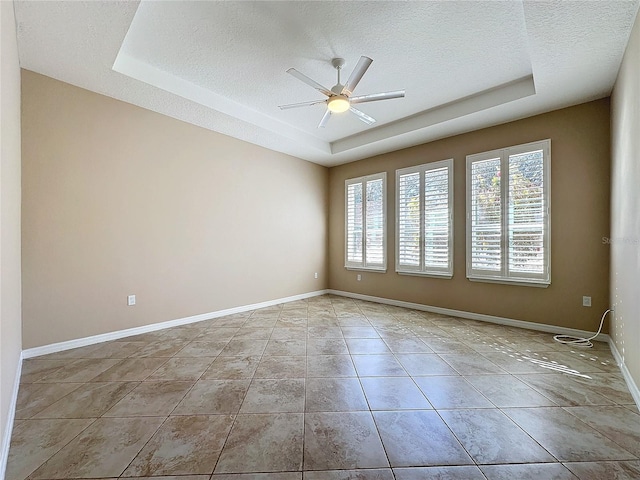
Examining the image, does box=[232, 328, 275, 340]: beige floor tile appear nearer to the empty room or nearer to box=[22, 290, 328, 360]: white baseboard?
the empty room

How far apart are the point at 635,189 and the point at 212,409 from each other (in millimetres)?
3566

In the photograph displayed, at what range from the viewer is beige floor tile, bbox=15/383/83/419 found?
1.86m

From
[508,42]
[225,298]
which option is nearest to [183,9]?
[508,42]

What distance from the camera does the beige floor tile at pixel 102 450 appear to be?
4.49 ft

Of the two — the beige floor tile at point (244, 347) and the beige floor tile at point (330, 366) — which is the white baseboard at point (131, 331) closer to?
the beige floor tile at point (244, 347)

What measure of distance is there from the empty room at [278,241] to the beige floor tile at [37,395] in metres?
0.03

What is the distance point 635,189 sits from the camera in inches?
83.3

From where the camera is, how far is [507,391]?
83.7 inches

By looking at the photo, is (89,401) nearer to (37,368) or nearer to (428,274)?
(37,368)

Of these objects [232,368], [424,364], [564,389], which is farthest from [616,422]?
[232,368]

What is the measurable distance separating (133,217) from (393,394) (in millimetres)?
3530

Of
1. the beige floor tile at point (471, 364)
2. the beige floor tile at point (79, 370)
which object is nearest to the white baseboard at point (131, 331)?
the beige floor tile at point (79, 370)

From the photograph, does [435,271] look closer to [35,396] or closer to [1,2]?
[35,396]

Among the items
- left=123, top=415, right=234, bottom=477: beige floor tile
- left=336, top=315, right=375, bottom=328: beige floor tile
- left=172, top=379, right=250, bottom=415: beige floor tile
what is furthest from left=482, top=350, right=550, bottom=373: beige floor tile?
left=123, top=415, right=234, bottom=477: beige floor tile
